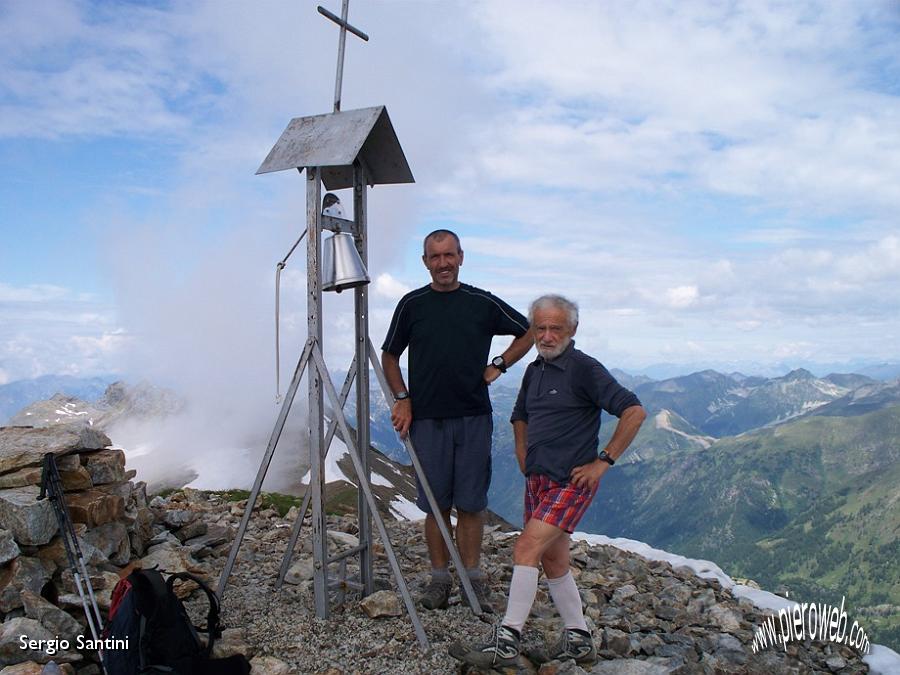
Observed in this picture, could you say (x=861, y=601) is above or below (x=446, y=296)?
below

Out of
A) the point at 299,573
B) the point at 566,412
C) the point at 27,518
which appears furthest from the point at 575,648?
the point at 27,518

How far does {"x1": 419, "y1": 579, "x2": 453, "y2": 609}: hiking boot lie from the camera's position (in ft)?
26.7

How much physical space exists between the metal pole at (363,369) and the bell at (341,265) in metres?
0.41

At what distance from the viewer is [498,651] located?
6.36 metres

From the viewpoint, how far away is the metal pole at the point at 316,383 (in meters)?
7.80

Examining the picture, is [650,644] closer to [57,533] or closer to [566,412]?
[566,412]

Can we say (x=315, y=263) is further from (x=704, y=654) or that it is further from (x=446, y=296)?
(x=704, y=654)

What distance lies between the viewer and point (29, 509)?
7.60 metres

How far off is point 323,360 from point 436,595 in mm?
2926

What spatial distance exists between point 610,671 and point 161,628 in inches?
166

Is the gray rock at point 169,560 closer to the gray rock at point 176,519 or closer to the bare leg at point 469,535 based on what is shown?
the gray rock at point 176,519

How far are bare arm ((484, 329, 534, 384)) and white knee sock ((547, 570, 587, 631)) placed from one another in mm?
2190

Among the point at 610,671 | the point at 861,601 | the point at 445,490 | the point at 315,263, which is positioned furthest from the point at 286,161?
the point at 861,601

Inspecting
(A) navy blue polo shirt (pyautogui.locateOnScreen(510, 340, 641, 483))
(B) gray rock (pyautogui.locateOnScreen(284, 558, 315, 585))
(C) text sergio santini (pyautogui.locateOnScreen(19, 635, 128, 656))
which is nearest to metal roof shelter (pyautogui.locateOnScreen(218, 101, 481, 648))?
(B) gray rock (pyautogui.locateOnScreen(284, 558, 315, 585))
